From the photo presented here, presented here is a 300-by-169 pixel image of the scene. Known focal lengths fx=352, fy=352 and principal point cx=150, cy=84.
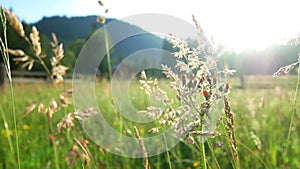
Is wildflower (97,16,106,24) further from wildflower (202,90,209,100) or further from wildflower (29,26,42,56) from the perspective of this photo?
wildflower (202,90,209,100)

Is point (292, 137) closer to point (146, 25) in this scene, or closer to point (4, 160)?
point (146, 25)

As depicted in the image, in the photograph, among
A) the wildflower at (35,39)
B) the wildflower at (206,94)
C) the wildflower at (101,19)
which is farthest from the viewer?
the wildflower at (101,19)

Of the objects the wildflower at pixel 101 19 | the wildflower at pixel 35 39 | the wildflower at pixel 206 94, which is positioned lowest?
the wildflower at pixel 206 94

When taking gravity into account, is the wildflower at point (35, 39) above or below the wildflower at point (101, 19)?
below

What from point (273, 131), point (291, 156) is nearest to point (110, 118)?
point (273, 131)

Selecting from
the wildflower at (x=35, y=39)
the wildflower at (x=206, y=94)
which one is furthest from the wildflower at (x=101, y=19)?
the wildflower at (x=206, y=94)

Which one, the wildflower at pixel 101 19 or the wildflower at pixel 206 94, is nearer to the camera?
the wildflower at pixel 206 94

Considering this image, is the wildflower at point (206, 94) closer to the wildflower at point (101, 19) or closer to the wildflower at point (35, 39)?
the wildflower at point (35, 39)

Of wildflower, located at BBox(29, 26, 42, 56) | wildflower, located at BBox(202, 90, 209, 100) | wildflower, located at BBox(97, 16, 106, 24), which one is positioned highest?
wildflower, located at BBox(97, 16, 106, 24)

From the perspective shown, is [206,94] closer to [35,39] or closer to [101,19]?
[35,39]

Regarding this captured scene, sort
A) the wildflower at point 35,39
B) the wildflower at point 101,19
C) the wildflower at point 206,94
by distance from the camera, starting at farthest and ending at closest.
Answer: 1. the wildflower at point 101,19
2. the wildflower at point 35,39
3. the wildflower at point 206,94

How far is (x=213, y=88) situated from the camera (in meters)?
0.79

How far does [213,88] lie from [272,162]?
161 cm

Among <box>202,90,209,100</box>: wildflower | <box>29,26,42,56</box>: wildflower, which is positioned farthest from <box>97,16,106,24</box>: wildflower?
<box>202,90,209,100</box>: wildflower
